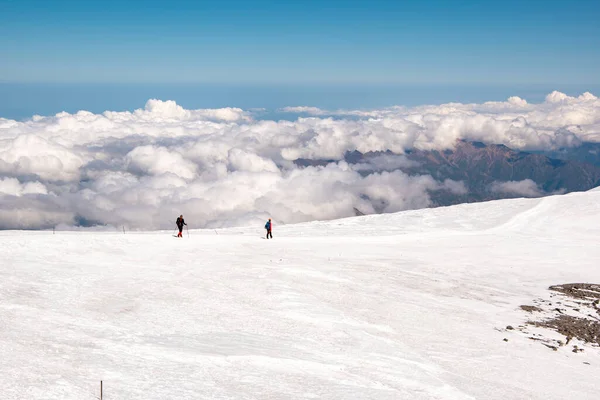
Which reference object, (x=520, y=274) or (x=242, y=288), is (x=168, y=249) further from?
(x=520, y=274)

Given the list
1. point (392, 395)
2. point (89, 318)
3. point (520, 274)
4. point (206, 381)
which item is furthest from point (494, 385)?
point (520, 274)

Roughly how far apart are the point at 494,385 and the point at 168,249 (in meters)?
25.9

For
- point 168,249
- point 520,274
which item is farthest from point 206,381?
point 520,274

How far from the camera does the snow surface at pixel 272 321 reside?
52.4ft

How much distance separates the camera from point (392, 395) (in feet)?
54.5

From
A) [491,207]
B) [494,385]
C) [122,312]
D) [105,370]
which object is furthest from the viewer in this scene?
[491,207]

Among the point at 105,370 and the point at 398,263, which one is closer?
the point at 105,370

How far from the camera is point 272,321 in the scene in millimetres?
24094

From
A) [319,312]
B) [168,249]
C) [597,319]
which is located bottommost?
[597,319]

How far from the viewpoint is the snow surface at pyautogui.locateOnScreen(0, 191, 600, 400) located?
16.0 metres

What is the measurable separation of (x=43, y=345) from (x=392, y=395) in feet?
41.2

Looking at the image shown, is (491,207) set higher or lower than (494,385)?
higher

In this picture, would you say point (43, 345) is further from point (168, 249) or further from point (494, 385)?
point (168, 249)

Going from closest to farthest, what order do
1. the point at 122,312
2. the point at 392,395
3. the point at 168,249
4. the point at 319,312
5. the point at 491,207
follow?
the point at 392,395, the point at 122,312, the point at 319,312, the point at 168,249, the point at 491,207
